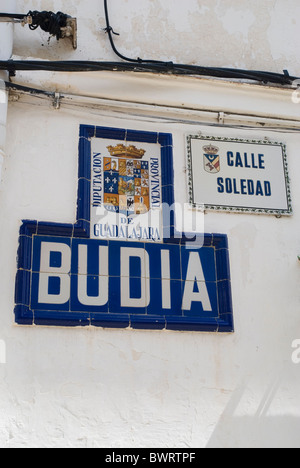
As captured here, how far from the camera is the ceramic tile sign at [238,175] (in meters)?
5.74

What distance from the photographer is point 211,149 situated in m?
5.88

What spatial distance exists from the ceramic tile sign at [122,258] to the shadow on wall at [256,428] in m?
0.56

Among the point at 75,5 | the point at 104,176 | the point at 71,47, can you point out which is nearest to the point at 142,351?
the point at 104,176

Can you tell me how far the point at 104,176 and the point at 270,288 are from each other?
1.53 m

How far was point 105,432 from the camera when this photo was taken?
16.2 feet

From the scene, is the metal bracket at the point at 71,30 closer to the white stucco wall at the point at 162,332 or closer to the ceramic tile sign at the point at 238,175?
the white stucco wall at the point at 162,332

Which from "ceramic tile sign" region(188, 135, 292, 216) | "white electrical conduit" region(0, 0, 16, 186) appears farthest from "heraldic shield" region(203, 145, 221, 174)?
"white electrical conduit" region(0, 0, 16, 186)

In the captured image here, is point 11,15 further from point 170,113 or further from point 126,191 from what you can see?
point 126,191

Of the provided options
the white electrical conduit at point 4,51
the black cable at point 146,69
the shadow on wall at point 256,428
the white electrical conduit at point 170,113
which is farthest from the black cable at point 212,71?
the shadow on wall at point 256,428
